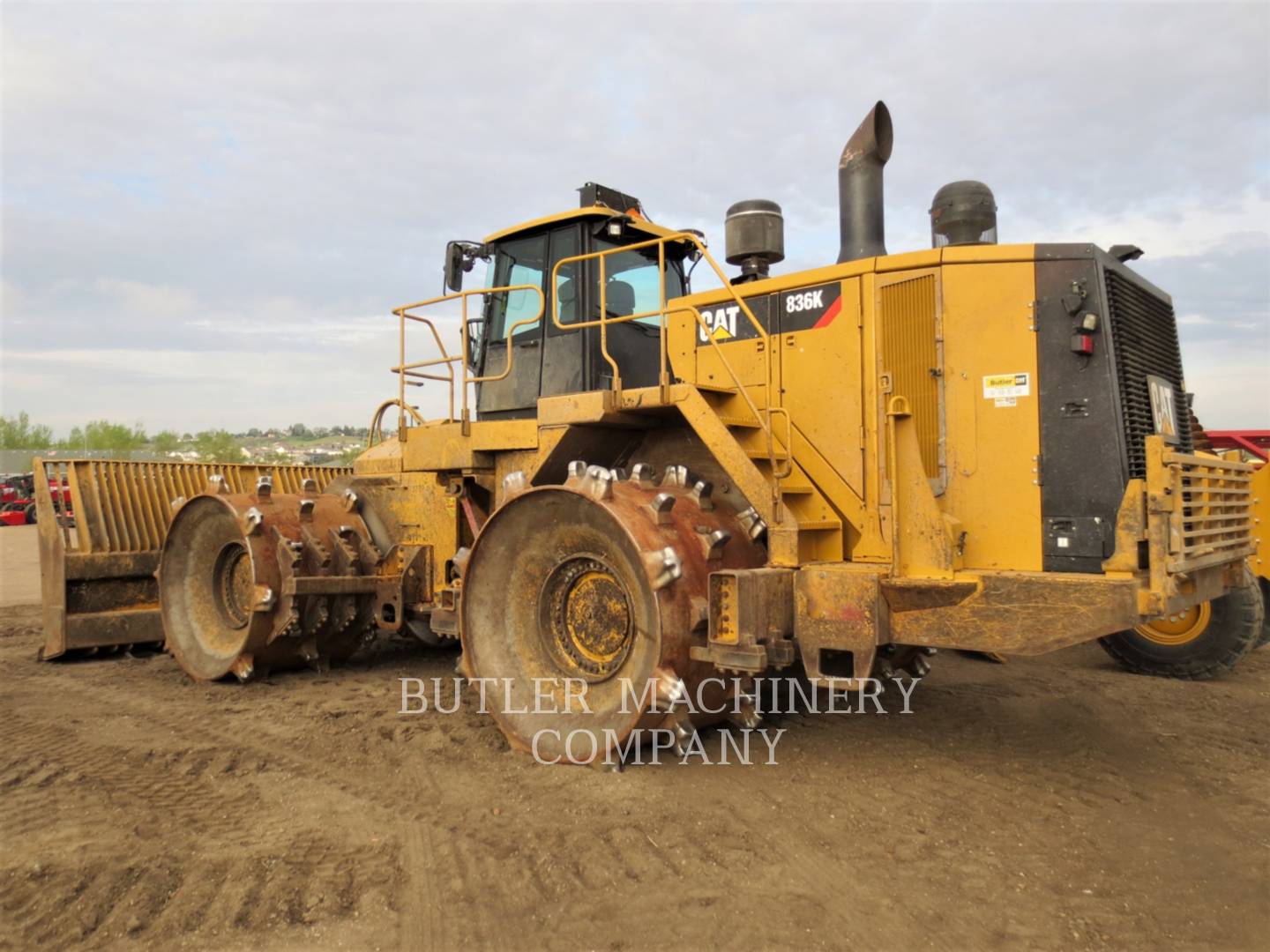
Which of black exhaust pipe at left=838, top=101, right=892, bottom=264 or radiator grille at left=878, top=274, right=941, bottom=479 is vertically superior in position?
black exhaust pipe at left=838, top=101, right=892, bottom=264

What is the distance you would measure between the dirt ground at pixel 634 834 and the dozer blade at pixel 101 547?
1742mm

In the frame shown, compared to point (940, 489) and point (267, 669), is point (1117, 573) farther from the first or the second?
point (267, 669)

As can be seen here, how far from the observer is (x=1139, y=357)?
194 inches

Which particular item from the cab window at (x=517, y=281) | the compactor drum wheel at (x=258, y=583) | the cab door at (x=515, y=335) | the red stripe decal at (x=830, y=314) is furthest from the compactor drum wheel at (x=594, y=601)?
the compactor drum wheel at (x=258, y=583)

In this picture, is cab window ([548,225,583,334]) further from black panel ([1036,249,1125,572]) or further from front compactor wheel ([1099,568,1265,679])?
front compactor wheel ([1099,568,1265,679])

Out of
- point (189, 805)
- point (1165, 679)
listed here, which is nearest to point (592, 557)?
point (189, 805)

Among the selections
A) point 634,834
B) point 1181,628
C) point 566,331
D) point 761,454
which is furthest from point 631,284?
point 1181,628

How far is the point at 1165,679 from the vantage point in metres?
7.32

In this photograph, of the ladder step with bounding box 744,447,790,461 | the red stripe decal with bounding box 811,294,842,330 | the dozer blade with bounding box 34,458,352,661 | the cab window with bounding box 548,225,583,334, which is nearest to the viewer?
the ladder step with bounding box 744,447,790,461

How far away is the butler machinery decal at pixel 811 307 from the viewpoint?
5.39 m

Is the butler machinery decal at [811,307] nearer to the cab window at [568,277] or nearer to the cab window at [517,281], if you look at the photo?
the cab window at [568,277]

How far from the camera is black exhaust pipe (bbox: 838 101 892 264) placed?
18.5ft

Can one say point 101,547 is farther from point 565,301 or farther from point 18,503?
point 18,503

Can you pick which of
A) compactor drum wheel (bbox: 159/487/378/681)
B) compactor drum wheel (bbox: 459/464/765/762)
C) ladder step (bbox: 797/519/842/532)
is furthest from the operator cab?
ladder step (bbox: 797/519/842/532)
